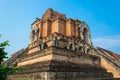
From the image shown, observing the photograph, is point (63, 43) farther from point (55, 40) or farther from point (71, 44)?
point (55, 40)

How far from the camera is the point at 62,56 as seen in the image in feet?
52.5

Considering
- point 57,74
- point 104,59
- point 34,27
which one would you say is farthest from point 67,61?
point 34,27

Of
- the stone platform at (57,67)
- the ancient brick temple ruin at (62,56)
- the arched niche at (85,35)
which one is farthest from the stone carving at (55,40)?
the arched niche at (85,35)

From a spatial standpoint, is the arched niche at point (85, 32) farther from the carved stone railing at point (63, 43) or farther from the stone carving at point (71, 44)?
A: the stone carving at point (71, 44)

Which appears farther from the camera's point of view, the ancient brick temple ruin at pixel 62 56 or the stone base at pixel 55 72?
the ancient brick temple ruin at pixel 62 56

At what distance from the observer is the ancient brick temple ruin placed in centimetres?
1415

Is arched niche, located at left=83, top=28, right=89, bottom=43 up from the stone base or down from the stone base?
up

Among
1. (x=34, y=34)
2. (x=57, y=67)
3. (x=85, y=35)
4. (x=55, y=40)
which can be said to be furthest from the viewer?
(x=85, y=35)

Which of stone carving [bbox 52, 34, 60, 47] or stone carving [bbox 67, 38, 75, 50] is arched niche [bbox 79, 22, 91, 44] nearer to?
stone carving [bbox 67, 38, 75, 50]

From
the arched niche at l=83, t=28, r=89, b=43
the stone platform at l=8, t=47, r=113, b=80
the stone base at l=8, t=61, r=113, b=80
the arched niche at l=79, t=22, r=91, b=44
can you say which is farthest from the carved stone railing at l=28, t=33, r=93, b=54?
the stone base at l=8, t=61, r=113, b=80

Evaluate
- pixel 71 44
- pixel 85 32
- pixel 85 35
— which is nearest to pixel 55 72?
pixel 71 44

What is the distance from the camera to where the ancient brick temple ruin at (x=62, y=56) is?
14151 millimetres

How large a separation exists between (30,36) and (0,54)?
21.6 meters

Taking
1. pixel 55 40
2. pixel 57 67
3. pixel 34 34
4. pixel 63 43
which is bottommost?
pixel 57 67
